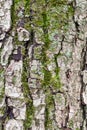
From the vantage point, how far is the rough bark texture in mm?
1421

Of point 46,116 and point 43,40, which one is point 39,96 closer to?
point 46,116

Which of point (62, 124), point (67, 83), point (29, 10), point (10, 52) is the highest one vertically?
point (29, 10)

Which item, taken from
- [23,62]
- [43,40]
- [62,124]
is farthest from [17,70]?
[62,124]

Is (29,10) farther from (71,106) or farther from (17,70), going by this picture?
(71,106)

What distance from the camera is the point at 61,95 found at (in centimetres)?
144

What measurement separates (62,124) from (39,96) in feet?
0.42

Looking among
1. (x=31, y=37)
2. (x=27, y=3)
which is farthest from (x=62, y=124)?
(x=27, y=3)

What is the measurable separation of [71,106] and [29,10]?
0.36 m

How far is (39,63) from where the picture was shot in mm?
1432

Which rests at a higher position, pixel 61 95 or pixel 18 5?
pixel 18 5

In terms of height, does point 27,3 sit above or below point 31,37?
above

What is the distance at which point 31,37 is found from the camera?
1.43 m

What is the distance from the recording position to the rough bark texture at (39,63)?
142 centimetres

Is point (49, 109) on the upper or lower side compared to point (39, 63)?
lower
